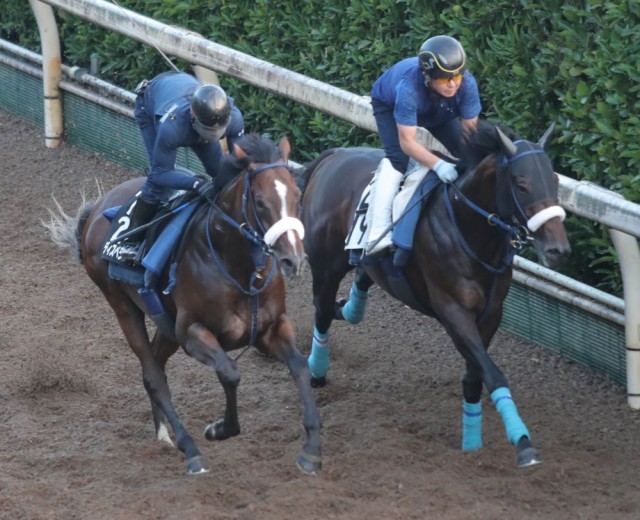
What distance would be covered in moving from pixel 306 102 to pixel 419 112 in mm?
1989

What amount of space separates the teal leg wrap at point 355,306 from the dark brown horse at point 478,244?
15.4 inches

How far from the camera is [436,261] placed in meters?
7.00

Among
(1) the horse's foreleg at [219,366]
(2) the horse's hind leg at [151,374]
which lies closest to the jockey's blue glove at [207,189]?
(1) the horse's foreleg at [219,366]

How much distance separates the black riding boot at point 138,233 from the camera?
7184mm

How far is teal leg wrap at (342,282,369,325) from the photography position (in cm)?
833

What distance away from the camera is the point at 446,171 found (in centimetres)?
692

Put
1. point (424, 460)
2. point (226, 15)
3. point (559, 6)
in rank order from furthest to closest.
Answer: point (226, 15) → point (559, 6) → point (424, 460)

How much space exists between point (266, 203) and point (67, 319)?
138 inches

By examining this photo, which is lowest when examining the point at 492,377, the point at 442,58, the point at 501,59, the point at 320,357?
the point at 320,357

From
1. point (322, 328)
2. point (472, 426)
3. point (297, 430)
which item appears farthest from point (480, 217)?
point (322, 328)

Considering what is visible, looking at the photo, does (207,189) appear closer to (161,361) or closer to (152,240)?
(152,240)

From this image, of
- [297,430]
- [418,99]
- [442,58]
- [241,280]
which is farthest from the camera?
[297,430]

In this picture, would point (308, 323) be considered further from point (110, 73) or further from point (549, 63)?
point (110, 73)

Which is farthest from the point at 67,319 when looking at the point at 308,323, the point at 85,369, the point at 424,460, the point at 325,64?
the point at 424,460
